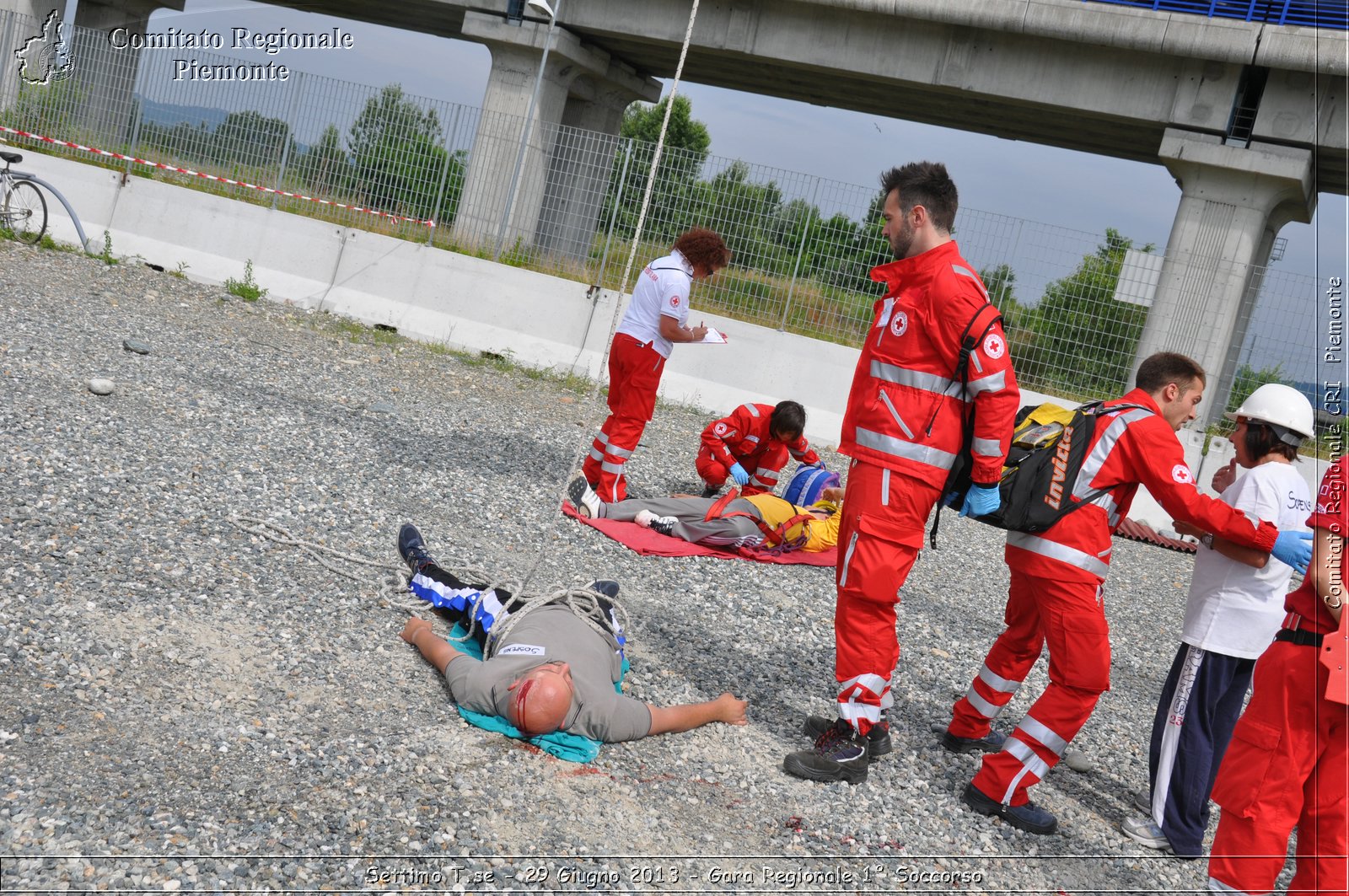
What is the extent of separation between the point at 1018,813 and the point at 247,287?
38.7ft

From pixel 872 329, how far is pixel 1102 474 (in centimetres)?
108

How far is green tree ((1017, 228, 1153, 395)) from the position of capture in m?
12.0

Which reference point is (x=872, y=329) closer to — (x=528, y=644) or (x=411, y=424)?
(x=528, y=644)

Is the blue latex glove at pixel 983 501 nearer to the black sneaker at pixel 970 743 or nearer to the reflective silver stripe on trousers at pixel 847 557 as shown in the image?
the reflective silver stripe on trousers at pixel 847 557

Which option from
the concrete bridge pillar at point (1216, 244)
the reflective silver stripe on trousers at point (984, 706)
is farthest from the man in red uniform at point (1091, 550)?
the concrete bridge pillar at point (1216, 244)

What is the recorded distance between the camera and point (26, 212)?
13156 millimetres

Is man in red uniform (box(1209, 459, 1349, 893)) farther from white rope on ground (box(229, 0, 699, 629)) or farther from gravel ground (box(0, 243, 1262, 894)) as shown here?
white rope on ground (box(229, 0, 699, 629))

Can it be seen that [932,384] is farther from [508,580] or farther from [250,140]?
[250,140]

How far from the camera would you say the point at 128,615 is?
4.36 m

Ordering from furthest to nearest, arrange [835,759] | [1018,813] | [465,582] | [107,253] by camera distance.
→ 1. [107,253]
2. [465,582]
3. [835,759]
4. [1018,813]

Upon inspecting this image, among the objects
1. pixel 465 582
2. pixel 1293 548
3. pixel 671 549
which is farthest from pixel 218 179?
pixel 1293 548

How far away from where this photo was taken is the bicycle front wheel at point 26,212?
43.1 feet

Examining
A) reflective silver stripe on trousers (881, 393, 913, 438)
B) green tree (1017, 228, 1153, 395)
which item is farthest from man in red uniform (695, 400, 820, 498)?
green tree (1017, 228, 1153, 395)

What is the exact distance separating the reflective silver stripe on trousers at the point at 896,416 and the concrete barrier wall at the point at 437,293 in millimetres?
8185
